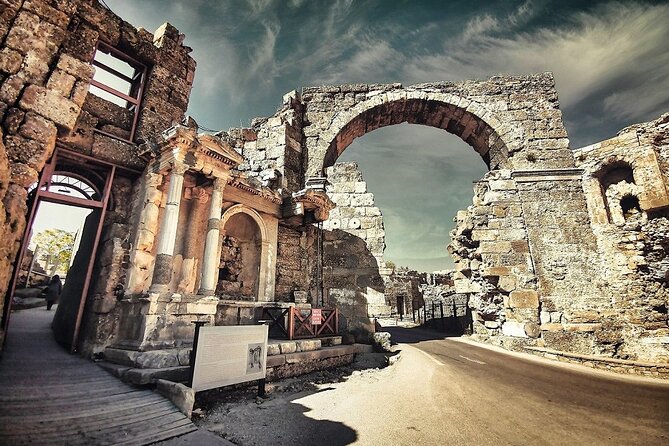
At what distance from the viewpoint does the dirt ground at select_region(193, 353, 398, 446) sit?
10.2ft

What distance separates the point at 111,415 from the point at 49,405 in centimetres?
69

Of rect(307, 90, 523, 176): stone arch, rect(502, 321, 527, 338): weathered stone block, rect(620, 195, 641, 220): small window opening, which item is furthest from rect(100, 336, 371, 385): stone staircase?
rect(620, 195, 641, 220): small window opening

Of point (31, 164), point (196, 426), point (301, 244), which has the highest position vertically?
point (31, 164)

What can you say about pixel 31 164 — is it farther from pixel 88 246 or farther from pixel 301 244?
pixel 301 244

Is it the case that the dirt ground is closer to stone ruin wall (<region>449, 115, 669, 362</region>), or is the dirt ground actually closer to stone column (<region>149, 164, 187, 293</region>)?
stone column (<region>149, 164, 187, 293</region>)

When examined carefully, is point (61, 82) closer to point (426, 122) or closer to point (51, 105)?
point (51, 105)

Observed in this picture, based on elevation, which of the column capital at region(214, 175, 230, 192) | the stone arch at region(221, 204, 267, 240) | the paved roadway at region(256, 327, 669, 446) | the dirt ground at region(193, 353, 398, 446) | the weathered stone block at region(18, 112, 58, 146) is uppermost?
the weathered stone block at region(18, 112, 58, 146)

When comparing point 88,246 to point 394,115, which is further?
point 394,115

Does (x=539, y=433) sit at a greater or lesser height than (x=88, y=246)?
lesser

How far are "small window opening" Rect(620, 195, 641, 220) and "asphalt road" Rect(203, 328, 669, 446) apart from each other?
4972 mm

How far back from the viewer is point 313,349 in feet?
21.0

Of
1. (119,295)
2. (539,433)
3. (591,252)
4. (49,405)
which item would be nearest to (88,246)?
(119,295)

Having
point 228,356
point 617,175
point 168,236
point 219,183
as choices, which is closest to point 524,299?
point 617,175

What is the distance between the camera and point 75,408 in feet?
10.5
